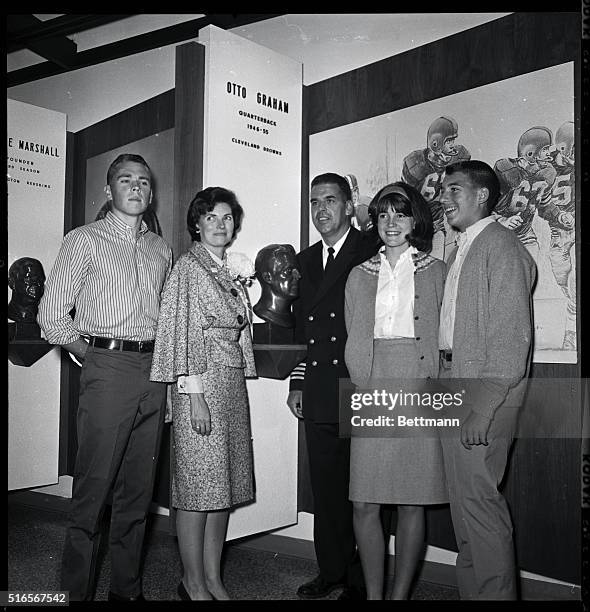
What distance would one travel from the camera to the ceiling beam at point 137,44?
8.60 feet

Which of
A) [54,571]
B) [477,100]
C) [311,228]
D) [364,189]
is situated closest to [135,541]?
[54,571]

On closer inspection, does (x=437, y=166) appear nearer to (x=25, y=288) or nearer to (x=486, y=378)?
(x=486, y=378)

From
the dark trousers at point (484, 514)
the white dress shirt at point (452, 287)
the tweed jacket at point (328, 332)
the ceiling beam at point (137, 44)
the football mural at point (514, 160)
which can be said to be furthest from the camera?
the ceiling beam at point (137, 44)

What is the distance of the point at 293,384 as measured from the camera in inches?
107

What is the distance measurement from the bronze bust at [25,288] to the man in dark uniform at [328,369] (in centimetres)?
96

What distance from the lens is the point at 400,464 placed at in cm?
232

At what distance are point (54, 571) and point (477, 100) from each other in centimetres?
232

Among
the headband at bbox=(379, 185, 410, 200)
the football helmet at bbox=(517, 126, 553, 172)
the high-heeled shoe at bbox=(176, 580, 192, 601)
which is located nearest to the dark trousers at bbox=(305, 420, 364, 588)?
the high-heeled shoe at bbox=(176, 580, 192, 601)

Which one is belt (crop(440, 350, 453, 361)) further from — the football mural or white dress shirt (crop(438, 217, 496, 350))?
the football mural

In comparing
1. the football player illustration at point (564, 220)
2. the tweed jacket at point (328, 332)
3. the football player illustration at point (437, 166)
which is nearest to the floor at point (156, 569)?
the tweed jacket at point (328, 332)

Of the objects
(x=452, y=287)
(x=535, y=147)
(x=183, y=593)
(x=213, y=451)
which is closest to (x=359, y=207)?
(x=452, y=287)

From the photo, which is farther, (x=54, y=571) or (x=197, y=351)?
(x=54, y=571)

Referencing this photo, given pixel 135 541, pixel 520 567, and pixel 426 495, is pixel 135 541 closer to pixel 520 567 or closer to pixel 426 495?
pixel 426 495

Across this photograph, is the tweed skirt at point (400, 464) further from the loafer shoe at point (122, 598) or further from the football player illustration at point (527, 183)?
the loafer shoe at point (122, 598)
